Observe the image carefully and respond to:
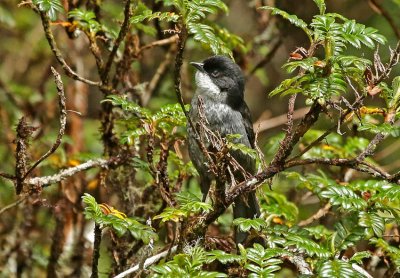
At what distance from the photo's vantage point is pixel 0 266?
13.9 feet

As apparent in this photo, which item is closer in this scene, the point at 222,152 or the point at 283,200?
the point at 222,152

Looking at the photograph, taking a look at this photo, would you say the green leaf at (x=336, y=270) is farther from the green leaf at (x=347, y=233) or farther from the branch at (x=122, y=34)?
the branch at (x=122, y=34)

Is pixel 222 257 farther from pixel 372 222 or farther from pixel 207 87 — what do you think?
pixel 207 87

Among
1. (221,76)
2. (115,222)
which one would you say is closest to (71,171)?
(115,222)

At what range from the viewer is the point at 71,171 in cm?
322

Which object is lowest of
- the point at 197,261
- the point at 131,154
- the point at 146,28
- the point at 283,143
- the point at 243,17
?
the point at 197,261

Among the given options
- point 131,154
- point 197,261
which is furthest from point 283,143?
point 131,154

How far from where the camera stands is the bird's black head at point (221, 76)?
12.5 ft

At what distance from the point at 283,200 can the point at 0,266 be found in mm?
1962

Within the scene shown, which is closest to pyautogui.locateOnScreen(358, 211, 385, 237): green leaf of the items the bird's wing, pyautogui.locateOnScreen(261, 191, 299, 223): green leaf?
pyautogui.locateOnScreen(261, 191, 299, 223): green leaf

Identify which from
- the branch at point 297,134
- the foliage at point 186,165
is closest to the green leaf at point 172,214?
the foliage at point 186,165

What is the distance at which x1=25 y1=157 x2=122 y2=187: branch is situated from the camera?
308 cm

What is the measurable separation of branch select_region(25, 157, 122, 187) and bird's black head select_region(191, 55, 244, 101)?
2.41 ft

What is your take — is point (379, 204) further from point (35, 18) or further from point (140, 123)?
point (35, 18)
